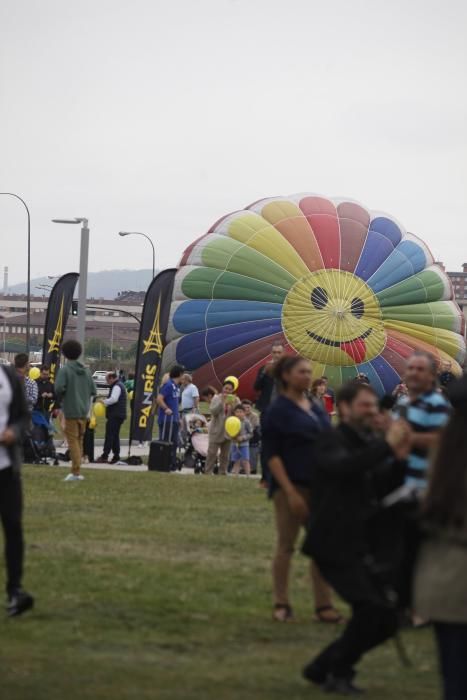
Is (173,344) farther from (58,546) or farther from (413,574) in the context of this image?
(413,574)

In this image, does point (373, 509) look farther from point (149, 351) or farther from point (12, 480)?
point (149, 351)

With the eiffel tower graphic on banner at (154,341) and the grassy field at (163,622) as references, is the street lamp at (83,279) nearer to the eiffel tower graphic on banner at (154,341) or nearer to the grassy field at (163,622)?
the eiffel tower graphic on banner at (154,341)

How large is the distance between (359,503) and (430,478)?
1.86 meters

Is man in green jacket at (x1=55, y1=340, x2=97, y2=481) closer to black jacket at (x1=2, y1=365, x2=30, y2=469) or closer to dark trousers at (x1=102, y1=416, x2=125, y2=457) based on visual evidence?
dark trousers at (x1=102, y1=416, x2=125, y2=457)

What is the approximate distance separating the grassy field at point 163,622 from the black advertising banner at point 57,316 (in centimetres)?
1401

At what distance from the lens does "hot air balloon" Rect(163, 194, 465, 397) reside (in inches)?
1335

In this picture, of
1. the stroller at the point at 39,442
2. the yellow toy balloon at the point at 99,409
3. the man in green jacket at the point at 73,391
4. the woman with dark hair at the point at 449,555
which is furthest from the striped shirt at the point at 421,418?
the yellow toy balloon at the point at 99,409

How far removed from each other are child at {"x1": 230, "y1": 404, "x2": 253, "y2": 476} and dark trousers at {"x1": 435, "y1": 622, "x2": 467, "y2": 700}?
16.2 meters

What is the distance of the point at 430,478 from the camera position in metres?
5.09

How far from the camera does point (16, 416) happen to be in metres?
8.84

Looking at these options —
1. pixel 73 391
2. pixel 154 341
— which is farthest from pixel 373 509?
pixel 154 341

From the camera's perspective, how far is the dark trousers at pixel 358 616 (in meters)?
6.88

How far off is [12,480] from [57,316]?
20806 mm

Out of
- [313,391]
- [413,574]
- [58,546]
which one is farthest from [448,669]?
[313,391]
